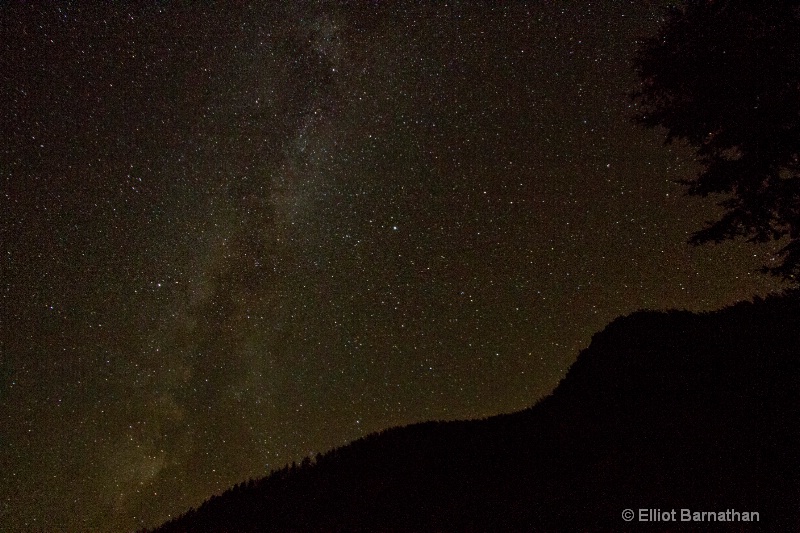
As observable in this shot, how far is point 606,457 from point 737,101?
558 cm

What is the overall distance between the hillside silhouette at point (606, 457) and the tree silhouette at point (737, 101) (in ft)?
6.15

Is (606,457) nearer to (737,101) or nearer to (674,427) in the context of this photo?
(674,427)

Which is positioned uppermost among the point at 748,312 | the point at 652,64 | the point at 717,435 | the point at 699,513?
the point at 652,64

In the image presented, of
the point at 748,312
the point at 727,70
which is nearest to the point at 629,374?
the point at 748,312

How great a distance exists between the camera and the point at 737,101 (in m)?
7.59

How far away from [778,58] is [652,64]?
222cm

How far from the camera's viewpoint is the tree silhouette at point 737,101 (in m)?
7.05

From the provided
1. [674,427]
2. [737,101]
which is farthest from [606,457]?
[737,101]

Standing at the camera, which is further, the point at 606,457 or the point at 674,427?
the point at 674,427

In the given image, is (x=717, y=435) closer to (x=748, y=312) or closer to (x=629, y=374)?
(x=629, y=374)

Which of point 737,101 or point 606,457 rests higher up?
point 737,101

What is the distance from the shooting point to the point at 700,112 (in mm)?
8312

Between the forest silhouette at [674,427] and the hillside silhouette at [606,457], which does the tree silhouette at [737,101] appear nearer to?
the forest silhouette at [674,427]

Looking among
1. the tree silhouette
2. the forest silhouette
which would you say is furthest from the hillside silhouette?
the tree silhouette
